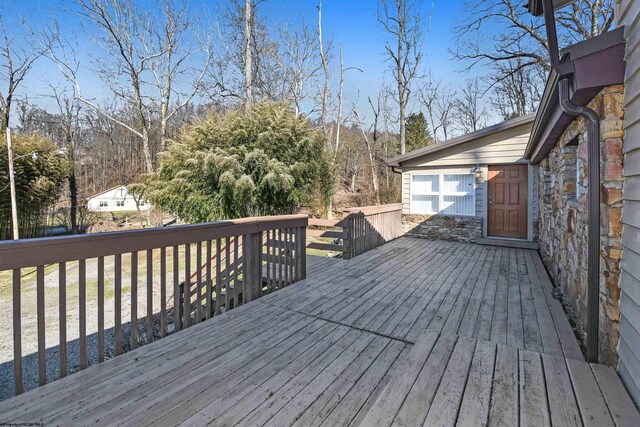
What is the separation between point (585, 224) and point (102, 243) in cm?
354

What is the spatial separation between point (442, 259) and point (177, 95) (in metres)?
13.5

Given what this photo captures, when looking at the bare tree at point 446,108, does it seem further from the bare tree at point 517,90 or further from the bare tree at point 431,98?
the bare tree at point 517,90

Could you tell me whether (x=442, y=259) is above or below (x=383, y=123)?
below

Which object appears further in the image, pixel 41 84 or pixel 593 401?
pixel 41 84

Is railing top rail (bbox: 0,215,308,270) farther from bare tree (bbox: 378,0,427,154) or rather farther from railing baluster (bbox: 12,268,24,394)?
bare tree (bbox: 378,0,427,154)

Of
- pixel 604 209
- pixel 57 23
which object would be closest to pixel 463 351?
pixel 604 209

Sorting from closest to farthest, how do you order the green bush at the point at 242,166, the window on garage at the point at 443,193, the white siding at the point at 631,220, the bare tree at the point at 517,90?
the white siding at the point at 631,220, the window on garage at the point at 443,193, the green bush at the point at 242,166, the bare tree at the point at 517,90

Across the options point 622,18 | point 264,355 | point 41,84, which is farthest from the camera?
point 41,84

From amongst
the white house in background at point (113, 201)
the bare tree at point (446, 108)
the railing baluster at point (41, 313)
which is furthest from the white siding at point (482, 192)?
the white house in background at point (113, 201)

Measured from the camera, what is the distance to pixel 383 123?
19656 mm

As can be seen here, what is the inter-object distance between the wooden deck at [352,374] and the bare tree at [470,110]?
776 inches

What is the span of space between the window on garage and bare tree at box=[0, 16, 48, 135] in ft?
49.8

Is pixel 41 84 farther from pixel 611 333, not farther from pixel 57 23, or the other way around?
pixel 611 333

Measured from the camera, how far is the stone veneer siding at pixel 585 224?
183 cm
